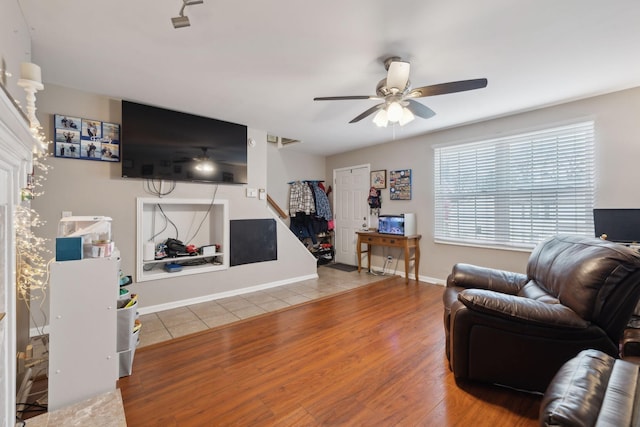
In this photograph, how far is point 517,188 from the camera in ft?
10.8

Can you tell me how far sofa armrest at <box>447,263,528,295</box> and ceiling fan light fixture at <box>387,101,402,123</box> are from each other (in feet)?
4.79

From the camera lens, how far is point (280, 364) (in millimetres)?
2004

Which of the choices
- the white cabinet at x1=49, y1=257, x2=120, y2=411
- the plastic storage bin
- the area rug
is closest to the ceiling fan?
the plastic storage bin

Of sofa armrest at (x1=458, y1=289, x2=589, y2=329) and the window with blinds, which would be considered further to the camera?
the window with blinds

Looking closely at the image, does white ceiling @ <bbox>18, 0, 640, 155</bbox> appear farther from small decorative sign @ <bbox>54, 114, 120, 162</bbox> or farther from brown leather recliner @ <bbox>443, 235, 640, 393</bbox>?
brown leather recliner @ <bbox>443, 235, 640, 393</bbox>

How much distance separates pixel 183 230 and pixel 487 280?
133 inches

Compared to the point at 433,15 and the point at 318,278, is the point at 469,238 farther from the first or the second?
the point at 433,15

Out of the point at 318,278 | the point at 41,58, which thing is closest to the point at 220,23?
the point at 41,58

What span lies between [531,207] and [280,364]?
329 cm

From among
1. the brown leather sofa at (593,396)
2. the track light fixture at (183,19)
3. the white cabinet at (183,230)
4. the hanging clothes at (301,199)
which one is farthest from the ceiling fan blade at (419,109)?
the hanging clothes at (301,199)

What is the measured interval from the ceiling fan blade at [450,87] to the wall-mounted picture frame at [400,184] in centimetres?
242

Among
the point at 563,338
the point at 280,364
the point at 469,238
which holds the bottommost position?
the point at 280,364

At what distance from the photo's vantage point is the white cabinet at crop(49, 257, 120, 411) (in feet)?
5.10

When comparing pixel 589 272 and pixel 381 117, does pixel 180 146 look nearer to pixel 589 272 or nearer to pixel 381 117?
pixel 381 117
